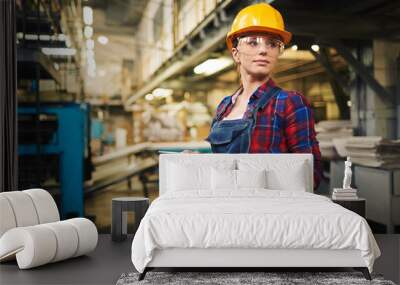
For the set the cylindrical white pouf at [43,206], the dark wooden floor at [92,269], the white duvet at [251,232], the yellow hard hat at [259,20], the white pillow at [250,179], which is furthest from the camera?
the yellow hard hat at [259,20]

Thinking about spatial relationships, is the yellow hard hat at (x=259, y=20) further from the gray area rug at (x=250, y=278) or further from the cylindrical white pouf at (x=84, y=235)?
the gray area rug at (x=250, y=278)

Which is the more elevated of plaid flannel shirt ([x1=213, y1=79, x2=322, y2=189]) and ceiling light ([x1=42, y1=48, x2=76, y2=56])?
ceiling light ([x1=42, y1=48, x2=76, y2=56])

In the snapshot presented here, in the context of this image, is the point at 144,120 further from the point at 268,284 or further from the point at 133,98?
the point at 268,284

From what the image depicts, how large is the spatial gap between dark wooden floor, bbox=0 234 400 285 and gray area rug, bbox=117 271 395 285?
0.17m

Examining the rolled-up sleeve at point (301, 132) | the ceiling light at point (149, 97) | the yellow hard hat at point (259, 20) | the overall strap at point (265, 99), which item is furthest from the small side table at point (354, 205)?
→ the ceiling light at point (149, 97)

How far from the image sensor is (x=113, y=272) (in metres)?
4.14

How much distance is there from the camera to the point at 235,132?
569 cm

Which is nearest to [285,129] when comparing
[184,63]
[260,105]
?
[260,105]

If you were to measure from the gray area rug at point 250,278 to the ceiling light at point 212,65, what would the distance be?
2639 mm

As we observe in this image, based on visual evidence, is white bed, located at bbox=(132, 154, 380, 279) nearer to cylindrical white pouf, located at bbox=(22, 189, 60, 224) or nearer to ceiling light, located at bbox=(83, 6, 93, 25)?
cylindrical white pouf, located at bbox=(22, 189, 60, 224)

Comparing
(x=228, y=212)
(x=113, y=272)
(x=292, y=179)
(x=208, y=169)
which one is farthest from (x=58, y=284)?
(x=292, y=179)

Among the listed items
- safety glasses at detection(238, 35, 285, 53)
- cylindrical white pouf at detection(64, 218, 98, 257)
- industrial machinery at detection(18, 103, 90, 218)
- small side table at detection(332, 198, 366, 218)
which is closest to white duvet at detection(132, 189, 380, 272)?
cylindrical white pouf at detection(64, 218, 98, 257)

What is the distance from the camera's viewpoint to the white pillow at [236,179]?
4.86 m

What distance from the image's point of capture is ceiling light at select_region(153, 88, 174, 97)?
20.0ft
